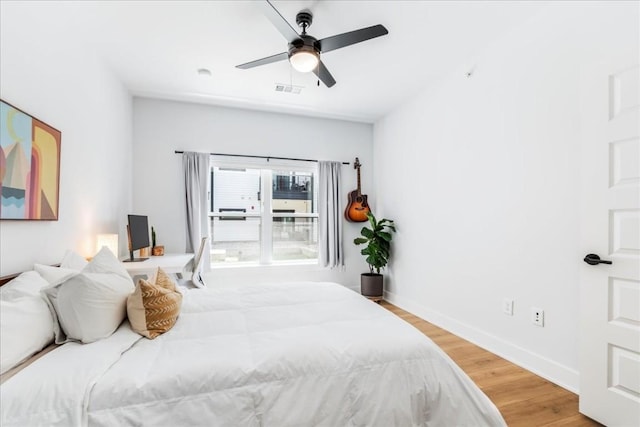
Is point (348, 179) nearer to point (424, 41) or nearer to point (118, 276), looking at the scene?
point (424, 41)

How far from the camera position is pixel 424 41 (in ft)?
8.63

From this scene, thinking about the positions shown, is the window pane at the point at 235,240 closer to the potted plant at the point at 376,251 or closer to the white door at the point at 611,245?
the potted plant at the point at 376,251

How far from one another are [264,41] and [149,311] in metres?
2.32

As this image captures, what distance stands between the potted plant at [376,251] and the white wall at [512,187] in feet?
1.46

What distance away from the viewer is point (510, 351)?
2494 millimetres

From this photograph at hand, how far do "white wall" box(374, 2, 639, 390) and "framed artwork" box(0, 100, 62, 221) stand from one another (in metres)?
3.34

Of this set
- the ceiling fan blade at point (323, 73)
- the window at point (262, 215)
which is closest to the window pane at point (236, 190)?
the window at point (262, 215)

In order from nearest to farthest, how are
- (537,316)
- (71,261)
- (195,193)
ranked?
(71,261)
(537,316)
(195,193)

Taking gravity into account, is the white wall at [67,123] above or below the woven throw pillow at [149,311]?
above

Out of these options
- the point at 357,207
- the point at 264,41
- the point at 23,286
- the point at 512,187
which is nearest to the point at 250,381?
the point at 23,286

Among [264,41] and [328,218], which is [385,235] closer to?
[328,218]

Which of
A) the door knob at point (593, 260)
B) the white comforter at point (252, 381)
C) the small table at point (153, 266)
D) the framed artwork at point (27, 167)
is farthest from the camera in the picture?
the small table at point (153, 266)

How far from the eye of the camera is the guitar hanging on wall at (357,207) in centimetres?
453

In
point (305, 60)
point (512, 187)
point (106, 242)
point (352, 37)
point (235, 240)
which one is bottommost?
point (235, 240)
